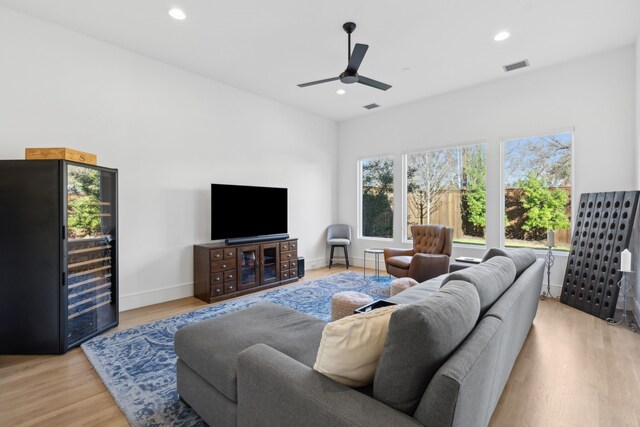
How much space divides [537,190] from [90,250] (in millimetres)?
5662

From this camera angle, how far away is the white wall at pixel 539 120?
384 centimetres

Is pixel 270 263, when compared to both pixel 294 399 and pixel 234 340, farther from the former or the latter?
pixel 294 399

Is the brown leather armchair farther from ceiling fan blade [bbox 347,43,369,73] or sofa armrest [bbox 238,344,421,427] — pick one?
sofa armrest [bbox 238,344,421,427]

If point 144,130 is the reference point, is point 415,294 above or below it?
below

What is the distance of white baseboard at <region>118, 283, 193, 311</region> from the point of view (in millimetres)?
3787

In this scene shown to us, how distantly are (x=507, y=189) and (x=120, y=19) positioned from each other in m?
5.42

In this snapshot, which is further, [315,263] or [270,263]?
[315,263]

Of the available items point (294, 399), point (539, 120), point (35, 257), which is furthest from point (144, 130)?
point (539, 120)

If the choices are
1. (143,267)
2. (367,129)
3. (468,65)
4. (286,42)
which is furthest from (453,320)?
(367,129)

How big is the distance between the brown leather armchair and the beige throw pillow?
10.9ft

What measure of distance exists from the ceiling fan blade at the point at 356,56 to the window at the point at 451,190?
9.43ft

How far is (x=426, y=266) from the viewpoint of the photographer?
435 centimetres

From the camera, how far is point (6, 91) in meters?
3.01

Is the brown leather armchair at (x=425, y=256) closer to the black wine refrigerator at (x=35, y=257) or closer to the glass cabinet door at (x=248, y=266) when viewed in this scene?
A: the glass cabinet door at (x=248, y=266)
